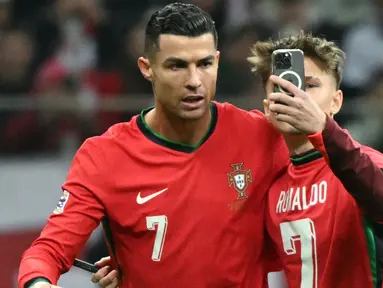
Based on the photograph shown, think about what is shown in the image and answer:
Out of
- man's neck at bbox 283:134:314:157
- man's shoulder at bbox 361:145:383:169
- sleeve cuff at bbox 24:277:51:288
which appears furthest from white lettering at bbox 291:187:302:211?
sleeve cuff at bbox 24:277:51:288

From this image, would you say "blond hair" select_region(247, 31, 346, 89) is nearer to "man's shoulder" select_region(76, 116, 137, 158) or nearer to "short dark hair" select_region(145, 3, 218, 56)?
"short dark hair" select_region(145, 3, 218, 56)

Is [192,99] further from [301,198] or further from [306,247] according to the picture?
[306,247]

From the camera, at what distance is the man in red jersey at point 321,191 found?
147 inches

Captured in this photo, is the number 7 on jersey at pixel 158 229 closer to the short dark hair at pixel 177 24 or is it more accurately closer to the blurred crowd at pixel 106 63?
the short dark hair at pixel 177 24

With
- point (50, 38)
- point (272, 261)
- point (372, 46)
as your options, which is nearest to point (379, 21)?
point (372, 46)

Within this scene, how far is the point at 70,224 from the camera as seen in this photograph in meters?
4.29

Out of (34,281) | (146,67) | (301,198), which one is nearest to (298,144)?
(301,198)

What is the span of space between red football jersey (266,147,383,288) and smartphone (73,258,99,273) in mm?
737

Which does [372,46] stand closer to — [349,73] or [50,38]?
[349,73]

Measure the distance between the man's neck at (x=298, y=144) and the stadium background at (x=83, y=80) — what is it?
3.33 meters

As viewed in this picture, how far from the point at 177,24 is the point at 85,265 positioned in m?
1.04

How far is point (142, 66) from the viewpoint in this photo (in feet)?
15.1

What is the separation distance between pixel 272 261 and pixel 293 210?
0.36 meters

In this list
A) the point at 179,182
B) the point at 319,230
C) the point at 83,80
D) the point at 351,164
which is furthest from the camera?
the point at 83,80
